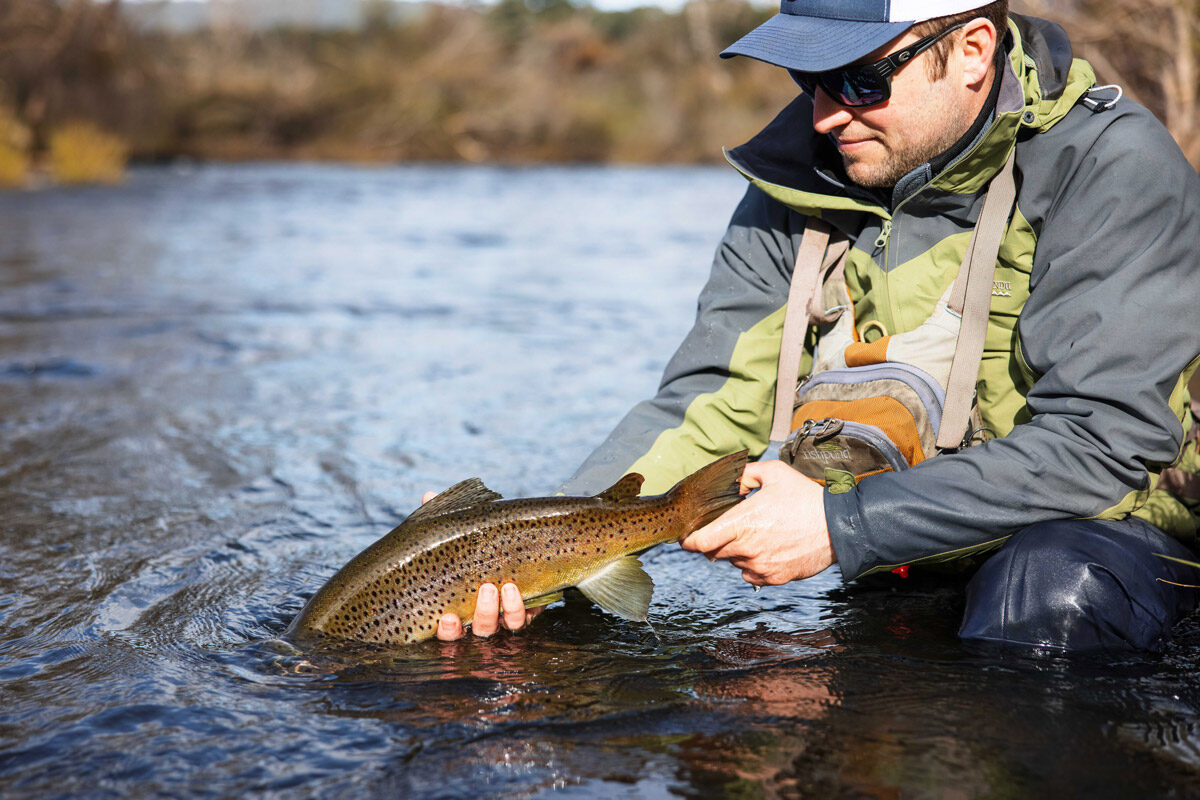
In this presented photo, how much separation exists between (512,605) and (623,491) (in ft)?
1.34

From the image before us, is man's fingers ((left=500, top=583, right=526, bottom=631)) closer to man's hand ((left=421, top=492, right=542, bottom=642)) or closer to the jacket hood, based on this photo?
man's hand ((left=421, top=492, right=542, bottom=642))

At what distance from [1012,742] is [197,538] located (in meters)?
2.91

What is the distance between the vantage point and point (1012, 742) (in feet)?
7.98

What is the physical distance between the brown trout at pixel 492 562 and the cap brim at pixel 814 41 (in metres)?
1.00

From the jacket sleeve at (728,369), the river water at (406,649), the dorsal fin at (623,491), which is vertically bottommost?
the river water at (406,649)

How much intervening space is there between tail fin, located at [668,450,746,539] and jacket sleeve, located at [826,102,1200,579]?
9.4 inches

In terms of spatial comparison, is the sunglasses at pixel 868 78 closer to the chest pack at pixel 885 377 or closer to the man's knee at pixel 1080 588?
the chest pack at pixel 885 377

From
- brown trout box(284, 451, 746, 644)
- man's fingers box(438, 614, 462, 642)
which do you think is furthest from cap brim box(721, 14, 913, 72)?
man's fingers box(438, 614, 462, 642)

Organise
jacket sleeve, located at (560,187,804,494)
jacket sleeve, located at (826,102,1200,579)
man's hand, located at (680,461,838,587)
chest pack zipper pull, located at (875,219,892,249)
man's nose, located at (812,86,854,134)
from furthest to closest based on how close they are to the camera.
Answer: jacket sleeve, located at (560,187,804,494), chest pack zipper pull, located at (875,219,892,249), man's nose, located at (812,86,854,134), man's hand, located at (680,461,838,587), jacket sleeve, located at (826,102,1200,579)

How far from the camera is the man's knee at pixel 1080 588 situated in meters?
2.68

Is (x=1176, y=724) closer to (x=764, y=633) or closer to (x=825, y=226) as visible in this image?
(x=764, y=633)

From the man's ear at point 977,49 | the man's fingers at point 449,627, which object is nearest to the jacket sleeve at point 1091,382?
the man's ear at point 977,49

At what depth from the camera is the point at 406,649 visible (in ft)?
9.66

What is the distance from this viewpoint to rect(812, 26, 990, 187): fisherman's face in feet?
9.37
